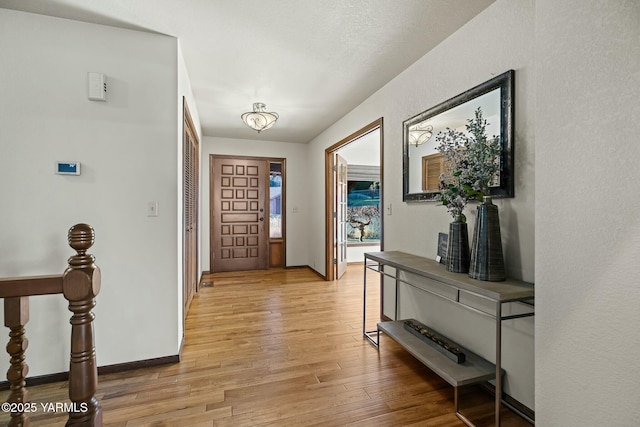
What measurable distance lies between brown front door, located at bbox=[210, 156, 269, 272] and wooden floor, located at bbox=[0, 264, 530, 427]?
239 centimetres

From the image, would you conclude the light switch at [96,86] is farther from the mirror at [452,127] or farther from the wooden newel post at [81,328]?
the mirror at [452,127]

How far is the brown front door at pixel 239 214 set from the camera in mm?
5359

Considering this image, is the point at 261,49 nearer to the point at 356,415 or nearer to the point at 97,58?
the point at 97,58

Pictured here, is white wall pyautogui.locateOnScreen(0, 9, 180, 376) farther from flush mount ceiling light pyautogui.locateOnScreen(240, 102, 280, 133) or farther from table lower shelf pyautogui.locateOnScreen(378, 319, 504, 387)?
table lower shelf pyautogui.locateOnScreen(378, 319, 504, 387)

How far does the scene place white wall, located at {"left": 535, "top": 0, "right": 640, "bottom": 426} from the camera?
3.07 feet

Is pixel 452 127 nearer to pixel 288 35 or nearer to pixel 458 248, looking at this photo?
pixel 458 248

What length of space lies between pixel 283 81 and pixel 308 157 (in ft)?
9.32

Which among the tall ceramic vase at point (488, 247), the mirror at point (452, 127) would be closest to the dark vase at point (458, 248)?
the tall ceramic vase at point (488, 247)

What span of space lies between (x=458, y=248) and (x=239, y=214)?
14.5 feet

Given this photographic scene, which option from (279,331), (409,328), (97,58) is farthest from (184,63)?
(409,328)

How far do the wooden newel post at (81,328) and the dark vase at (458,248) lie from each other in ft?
6.17

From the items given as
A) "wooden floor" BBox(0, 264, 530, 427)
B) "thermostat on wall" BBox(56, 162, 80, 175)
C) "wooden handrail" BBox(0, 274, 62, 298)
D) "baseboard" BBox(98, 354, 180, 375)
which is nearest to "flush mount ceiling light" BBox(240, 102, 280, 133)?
"thermostat on wall" BBox(56, 162, 80, 175)

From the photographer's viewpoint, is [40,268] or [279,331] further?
[279,331]

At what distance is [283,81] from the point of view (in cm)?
297
